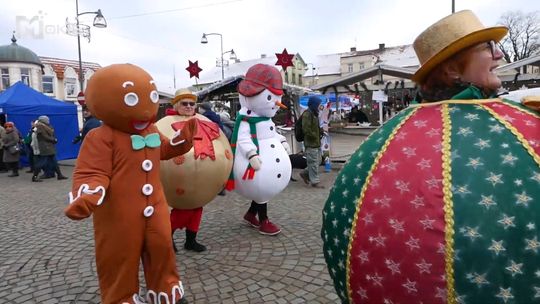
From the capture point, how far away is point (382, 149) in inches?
62.0

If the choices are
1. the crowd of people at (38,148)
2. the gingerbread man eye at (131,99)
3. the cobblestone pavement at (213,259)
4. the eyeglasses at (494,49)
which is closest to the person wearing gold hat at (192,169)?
the cobblestone pavement at (213,259)

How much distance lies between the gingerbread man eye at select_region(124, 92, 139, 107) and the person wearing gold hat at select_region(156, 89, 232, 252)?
117cm

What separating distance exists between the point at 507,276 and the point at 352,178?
61 centimetres

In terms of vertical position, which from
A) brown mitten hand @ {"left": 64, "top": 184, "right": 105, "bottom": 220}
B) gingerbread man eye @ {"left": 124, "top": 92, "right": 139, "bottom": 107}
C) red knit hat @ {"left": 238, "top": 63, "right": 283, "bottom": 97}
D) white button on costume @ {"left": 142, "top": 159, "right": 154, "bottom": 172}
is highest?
red knit hat @ {"left": 238, "top": 63, "right": 283, "bottom": 97}

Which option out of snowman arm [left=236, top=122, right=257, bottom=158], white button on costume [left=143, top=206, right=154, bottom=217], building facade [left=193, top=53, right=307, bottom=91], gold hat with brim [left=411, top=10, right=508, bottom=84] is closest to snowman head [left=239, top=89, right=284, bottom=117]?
snowman arm [left=236, top=122, right=257, bottom=158]

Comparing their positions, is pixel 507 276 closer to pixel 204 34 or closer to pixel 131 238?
pixel 131 238

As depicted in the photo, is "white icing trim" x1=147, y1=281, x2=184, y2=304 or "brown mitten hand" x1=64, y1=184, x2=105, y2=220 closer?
"brown mitten hand" x1=64, y1=184, x2=105, y2=220

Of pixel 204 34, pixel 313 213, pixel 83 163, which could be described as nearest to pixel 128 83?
pixel 83 163

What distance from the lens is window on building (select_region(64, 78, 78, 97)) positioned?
3403 cm

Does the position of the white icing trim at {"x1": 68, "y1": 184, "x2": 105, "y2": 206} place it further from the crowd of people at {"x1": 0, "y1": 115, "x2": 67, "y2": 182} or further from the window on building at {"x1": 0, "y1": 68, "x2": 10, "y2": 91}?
the window on building at {"x1": 0, "y1": 68, "x2": 10, "y2": 91}

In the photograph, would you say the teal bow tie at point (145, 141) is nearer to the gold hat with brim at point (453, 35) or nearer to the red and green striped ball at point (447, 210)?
the red and green striped ball at point (447, 210)

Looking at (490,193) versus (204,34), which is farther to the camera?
(204,34)

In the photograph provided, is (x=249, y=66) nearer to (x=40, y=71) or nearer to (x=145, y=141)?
(x=40, y=71)

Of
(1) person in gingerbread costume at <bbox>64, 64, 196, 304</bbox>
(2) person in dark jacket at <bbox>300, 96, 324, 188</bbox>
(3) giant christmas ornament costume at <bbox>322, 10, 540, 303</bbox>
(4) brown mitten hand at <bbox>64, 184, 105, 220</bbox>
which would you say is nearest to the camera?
(3) giant christmas ornament costume at <bbox>322, 10, 540, 303</bbox>
